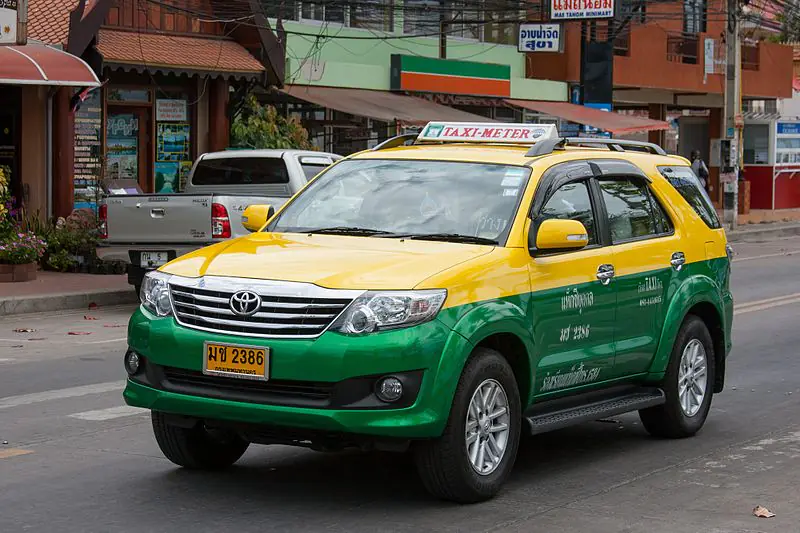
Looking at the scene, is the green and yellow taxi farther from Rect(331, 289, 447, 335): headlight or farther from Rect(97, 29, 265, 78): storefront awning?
Rect(97, 29, 265, 78): storefront awning

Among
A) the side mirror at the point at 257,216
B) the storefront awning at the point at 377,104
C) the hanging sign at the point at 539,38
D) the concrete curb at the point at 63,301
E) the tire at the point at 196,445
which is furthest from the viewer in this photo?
the hanging sign at the point at 539,38

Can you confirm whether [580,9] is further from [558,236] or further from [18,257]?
[558,236]

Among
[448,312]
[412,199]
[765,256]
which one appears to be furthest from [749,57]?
[448,312]

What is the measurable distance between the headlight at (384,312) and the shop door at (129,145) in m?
18.8

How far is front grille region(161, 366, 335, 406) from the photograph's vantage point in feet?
21.6

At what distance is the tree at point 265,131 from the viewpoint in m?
25.6

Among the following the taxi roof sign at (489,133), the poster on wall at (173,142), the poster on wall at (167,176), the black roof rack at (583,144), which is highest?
the poster on wall at (173,142)

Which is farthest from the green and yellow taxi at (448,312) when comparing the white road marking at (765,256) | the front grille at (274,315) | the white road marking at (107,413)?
the white road marking at (765,256)

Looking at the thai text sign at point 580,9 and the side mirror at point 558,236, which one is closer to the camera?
the side mirror at point 558,236

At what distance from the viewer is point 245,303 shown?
6699mm

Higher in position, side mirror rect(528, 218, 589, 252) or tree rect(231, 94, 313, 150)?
tree rect(231, 94, 313, 150)

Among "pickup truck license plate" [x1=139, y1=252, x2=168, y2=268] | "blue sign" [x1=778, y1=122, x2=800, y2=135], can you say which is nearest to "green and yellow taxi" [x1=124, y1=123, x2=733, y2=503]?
"pickup truck license plate" [x1=139, y1=252, x2=168, y2=268]

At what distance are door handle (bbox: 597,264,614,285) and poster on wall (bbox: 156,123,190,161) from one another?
18444 mm

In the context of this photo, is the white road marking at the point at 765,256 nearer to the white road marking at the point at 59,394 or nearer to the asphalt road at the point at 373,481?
the asphalt road at the point at 373,481
